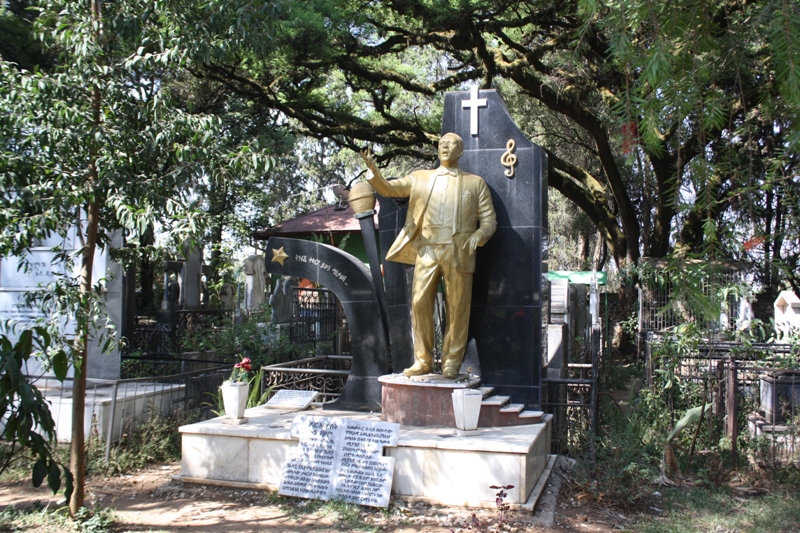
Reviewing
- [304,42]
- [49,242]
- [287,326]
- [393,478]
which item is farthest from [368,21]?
[393,478]

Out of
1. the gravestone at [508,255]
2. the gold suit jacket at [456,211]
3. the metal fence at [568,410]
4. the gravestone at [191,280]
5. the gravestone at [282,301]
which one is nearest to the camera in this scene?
the gold suit jacket at [456,211]

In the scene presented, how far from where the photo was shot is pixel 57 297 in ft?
17.3

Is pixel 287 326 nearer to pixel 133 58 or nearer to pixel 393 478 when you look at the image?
pixel 393 478

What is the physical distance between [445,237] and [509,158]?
Answer: 133cm

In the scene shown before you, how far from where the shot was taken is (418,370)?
7965 mm

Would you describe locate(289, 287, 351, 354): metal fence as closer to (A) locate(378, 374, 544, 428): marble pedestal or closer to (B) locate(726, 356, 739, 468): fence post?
(A) locate(378, 374, 544, 428): marble pedestal

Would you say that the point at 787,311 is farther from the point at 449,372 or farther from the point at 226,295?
the point at 226,295

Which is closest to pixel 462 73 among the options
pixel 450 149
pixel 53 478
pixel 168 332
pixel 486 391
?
pixel 168 332

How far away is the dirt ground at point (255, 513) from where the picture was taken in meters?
5.97

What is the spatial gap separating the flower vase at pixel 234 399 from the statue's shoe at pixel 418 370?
1.83m

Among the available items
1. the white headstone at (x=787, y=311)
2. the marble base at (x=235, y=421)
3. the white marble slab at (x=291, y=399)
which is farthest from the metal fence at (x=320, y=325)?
the white headstone at (x=787, y=311)

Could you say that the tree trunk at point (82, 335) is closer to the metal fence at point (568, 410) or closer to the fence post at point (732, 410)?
the metal fence at point (568, 410)

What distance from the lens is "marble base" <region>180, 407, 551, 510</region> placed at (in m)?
6.37

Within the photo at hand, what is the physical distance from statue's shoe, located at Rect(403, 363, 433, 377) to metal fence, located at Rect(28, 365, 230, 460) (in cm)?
267
